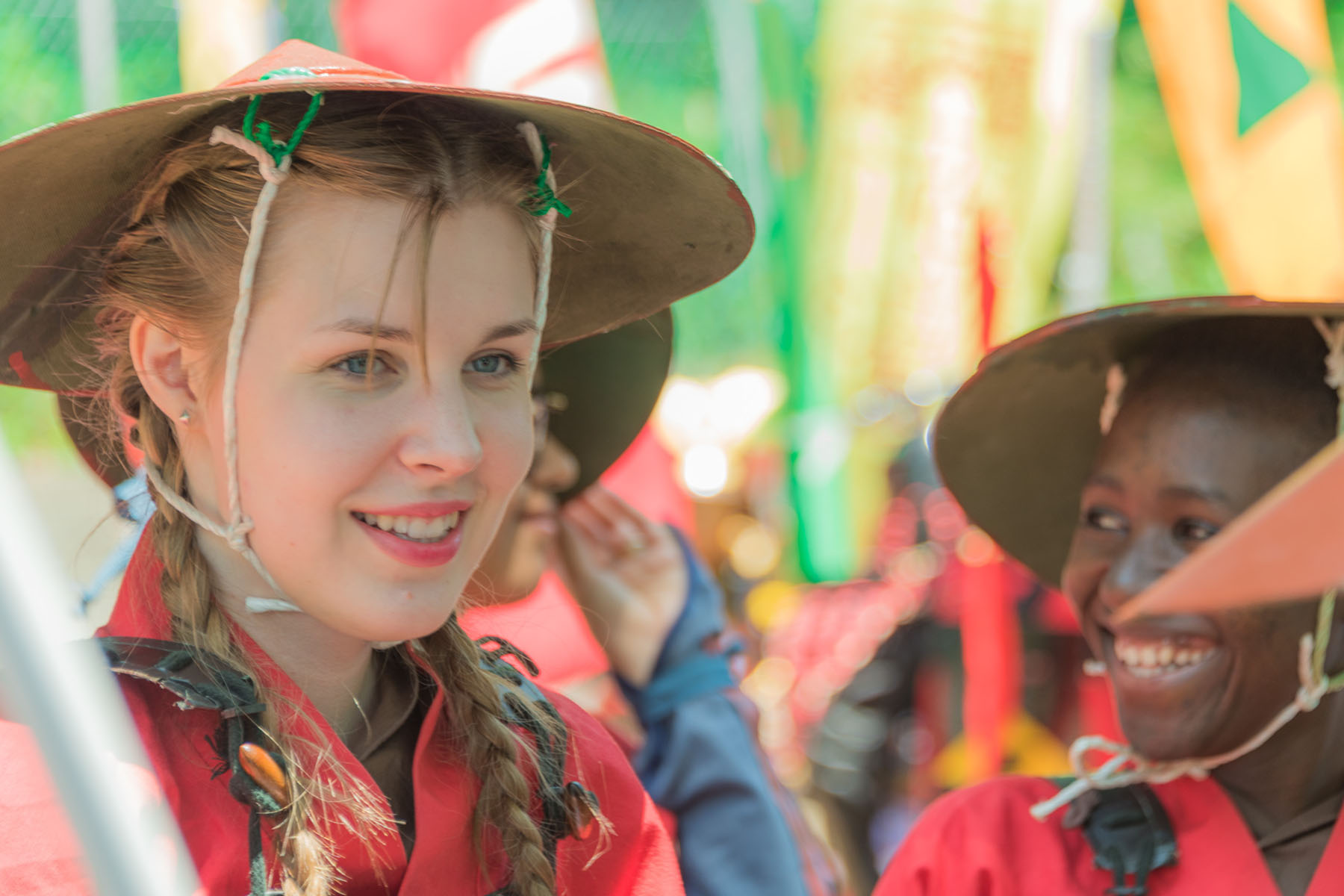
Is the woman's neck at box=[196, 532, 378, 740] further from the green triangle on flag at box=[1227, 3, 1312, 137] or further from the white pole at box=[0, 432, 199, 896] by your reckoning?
the green triangle on flag at box=[1227, 3, 1312, 137]

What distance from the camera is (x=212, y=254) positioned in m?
1.40

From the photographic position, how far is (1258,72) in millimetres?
4684

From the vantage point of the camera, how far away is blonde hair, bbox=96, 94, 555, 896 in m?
1.35

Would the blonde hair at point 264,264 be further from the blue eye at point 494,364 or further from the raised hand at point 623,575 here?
the raised hand at point 623,575

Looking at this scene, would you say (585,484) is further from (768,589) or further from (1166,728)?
(768,589)

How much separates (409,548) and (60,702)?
783 millimetres

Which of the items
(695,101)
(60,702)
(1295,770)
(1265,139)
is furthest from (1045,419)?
(695,101)


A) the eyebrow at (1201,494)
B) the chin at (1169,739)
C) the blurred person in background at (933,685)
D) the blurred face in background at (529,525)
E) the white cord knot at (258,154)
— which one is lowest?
the blurred person in background at (933,685)

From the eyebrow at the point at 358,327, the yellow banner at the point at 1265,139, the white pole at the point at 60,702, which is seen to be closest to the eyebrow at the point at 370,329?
the eyebrow at the point at 358,327

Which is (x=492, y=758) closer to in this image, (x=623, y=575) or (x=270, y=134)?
(x=270, y=134)

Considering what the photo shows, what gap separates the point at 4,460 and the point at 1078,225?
6.19 m

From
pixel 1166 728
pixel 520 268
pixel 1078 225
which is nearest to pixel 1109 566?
pixel 1166 728

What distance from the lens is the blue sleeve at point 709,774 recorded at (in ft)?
6.98

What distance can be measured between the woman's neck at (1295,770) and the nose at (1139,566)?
28 centimetres
